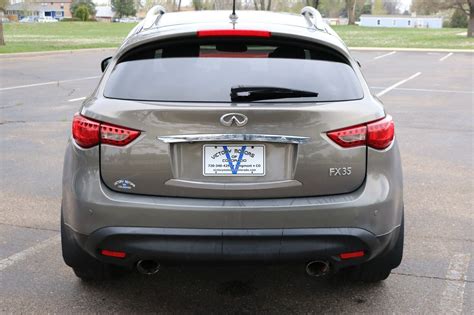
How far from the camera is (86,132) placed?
3.03 meters

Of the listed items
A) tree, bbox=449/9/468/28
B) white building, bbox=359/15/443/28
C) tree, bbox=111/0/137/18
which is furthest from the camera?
white building, bbox=359/15/443/28

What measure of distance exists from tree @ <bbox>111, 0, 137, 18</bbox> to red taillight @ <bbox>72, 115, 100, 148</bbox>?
418 feet

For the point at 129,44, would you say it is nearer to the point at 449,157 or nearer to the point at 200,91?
the point at 200,91

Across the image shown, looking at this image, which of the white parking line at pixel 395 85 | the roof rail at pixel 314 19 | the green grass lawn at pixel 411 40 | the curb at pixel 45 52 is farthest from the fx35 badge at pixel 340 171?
the green grass lawn at pixel 411 40

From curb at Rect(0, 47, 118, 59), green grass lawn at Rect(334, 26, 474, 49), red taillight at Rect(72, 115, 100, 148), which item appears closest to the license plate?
red taillight at Rect(72, 115, 100, 148)

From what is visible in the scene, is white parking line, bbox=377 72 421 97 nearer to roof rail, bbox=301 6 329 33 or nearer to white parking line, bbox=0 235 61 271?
roof rail, bbox=301 6 329 33

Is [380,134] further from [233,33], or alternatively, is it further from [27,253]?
[27,253]

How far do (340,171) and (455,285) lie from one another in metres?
1.40

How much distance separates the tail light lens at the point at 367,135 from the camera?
2.95 meters

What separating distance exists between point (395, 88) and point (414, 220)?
10701mm

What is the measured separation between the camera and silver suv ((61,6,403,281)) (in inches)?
113

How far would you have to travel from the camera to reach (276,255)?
9.55ft

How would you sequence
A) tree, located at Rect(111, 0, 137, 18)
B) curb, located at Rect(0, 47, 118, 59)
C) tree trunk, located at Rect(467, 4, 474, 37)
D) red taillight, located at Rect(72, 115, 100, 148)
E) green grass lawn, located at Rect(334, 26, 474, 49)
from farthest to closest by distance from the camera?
1. tree, located at Rect(111, 0, 137, 18)
2. tree trunk, located at Rect(467, 4, 474, 37)
3. green grass lawn, located at Rect(334, 26, 474, 49)
4. curb, located at Rect(0, 47, 118, 59)
5. red taillight, located at Rect(72, 115, 100, 148)

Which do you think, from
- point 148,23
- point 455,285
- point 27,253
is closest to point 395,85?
Answer: point 455,285
